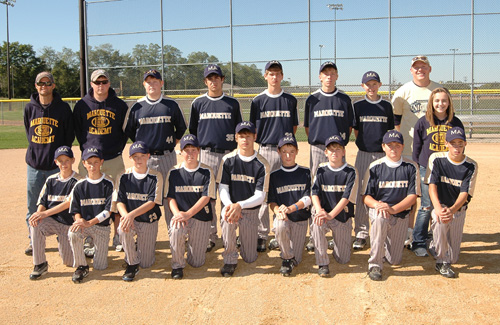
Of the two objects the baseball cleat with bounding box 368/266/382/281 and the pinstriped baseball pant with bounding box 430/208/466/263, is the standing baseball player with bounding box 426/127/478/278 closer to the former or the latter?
the pinstriped baseball pant with bounding box 430/208/466/263

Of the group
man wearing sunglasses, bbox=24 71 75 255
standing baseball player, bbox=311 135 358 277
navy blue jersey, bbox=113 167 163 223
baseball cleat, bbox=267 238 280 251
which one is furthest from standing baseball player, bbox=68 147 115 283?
standing baseball player, bbox=311 135 358 277

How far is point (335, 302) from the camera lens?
331 centimetres

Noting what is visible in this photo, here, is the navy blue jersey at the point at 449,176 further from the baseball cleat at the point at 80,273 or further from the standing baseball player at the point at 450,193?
the baseball cleat at the point at 80,273

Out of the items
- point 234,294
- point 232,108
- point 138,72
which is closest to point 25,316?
point 234,294

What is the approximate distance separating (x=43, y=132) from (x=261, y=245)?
268 cm

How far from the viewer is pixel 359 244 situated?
15.3 ft

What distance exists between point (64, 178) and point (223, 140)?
5.55 feet

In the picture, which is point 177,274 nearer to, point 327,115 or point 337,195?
point 337,195

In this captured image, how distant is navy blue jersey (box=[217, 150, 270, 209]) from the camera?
4.30m

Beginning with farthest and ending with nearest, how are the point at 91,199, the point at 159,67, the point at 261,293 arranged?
1. the point at 159,67
2. the point at 91,199
3. the point at 261,293

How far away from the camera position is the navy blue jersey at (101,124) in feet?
15.6

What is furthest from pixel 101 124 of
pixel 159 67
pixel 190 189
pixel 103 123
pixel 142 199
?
pixel 159 67

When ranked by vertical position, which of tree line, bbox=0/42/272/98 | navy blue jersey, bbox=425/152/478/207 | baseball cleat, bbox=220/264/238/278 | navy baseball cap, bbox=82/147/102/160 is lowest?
baseball cleat, bbox=220/264/238/278

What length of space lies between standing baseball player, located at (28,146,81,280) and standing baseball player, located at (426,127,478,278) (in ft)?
11.5
